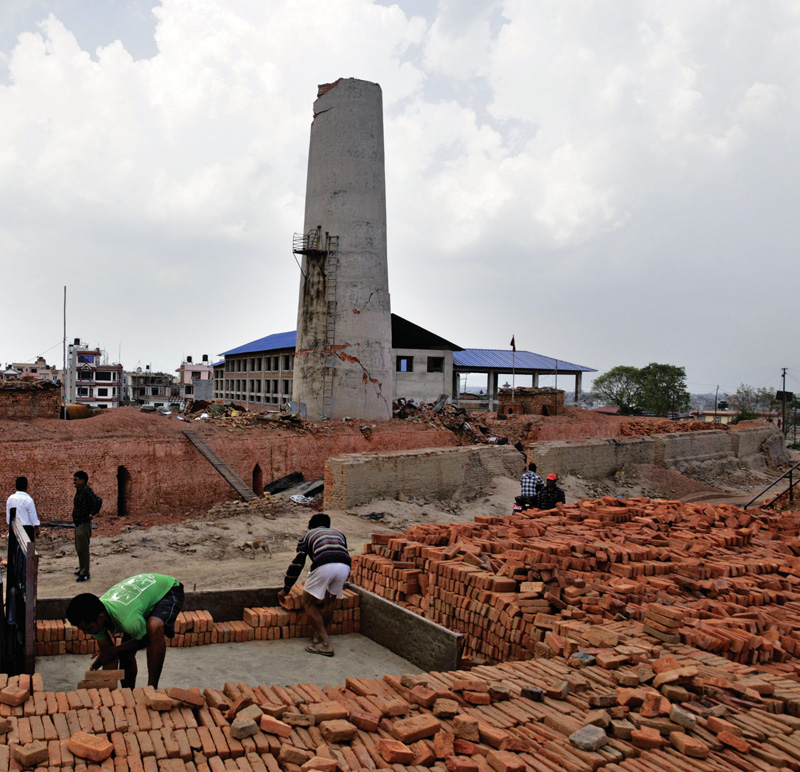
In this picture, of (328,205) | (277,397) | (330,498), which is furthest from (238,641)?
(277,397)

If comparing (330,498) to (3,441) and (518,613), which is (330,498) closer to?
(3,441)

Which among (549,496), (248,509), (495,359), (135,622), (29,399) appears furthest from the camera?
(495,359)

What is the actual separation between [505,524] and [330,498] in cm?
563

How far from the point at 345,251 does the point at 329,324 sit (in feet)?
7.84

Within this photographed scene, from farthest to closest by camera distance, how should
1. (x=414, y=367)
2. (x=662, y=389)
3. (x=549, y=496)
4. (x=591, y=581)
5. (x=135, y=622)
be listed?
(x=662, y=389) → (x=414, y=367) → (x=549, y=496) → (x=591, y=581) → (x=135, y=622)

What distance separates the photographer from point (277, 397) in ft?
130

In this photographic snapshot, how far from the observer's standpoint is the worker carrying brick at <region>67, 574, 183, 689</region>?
447 centimetres

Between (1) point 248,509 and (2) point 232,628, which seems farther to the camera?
(1) point 248,509

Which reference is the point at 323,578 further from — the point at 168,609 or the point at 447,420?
the point at 447,420

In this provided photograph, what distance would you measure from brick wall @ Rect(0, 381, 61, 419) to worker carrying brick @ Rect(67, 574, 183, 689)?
1292 centimetres

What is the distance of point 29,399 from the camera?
1586cm

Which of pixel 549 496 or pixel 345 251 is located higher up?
pixel 345 251

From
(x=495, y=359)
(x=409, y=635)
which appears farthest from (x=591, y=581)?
(x=495, y=359)

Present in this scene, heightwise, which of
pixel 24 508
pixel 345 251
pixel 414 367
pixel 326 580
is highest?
pixel 345 251
